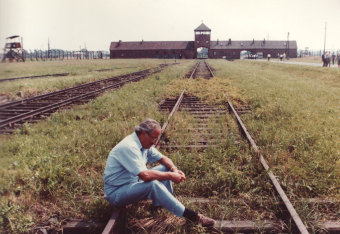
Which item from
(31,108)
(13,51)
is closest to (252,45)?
(13,51)

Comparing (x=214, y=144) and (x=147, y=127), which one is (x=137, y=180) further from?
(x=214, y=144)

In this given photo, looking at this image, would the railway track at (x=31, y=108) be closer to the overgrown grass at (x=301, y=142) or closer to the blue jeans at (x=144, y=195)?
the blue jeans at (x=144, y=195)

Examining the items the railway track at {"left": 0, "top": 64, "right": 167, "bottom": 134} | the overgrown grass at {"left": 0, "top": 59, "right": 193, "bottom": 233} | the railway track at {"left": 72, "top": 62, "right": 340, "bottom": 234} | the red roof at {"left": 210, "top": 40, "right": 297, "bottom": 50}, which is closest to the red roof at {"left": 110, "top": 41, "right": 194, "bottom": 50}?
the red roof at {"left": 210, "top": 40, "right": 297, "bottom": 50}

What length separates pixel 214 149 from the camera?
4848mm

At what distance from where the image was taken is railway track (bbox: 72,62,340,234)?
9.52 ft

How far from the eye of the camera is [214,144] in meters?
5.43

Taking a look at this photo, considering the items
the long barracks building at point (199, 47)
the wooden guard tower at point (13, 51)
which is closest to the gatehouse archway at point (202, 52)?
the long barracks building at point (199, 47)

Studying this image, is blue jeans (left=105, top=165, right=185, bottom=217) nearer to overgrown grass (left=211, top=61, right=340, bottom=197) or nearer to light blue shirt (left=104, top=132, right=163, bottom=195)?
light blue shirt (left=104, top=132, right=163, bottom=195)

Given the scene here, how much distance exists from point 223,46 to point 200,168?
98800 mm

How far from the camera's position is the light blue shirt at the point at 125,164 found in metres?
3.02

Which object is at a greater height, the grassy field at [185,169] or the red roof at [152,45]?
the red roof at [152,45]

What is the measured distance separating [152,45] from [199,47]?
52.9 feet

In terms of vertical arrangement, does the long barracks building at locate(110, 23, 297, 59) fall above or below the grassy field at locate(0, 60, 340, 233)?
above

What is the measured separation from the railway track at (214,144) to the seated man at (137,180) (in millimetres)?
204
